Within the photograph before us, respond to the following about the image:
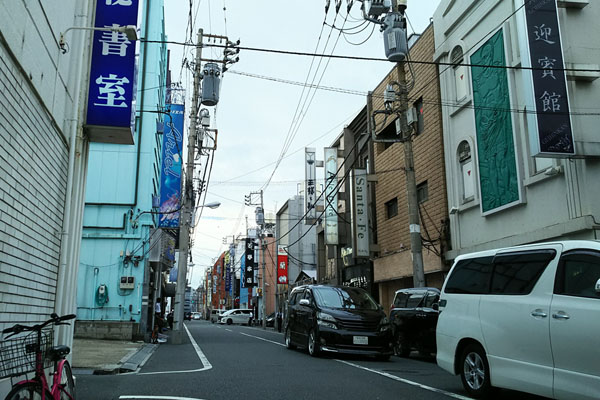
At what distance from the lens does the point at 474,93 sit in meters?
16.8

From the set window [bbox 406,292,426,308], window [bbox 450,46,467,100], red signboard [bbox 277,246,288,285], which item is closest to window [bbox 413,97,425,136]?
window [bbox 450,46,467,100]

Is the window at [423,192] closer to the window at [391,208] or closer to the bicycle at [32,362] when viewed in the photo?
the window at [391,208]

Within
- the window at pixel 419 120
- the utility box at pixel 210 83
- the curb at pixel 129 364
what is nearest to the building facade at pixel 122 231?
the utility box at pixel 210 83

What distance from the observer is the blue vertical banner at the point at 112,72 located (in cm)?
832

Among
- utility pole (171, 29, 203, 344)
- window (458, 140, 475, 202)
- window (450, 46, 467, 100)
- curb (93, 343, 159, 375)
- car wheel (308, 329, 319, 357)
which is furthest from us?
utility pole (171, 29, 203, 344)

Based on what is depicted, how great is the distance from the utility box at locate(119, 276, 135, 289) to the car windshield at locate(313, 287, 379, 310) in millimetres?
9644

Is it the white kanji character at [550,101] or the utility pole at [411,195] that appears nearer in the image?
the white kanji character at [550,101]

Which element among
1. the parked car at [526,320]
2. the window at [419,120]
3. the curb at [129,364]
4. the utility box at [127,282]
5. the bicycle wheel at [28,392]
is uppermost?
the window at [419,120]

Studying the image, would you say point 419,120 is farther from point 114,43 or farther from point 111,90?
point 111,90

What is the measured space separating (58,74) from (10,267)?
9.70 ft

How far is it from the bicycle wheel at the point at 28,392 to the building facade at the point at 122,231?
16572 millimetres

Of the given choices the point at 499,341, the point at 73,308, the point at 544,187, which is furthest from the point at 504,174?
the point at 73,308

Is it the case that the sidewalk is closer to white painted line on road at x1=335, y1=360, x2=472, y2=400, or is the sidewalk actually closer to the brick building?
white painted line on road at x1=335, y1=360, x2=472, y2=400

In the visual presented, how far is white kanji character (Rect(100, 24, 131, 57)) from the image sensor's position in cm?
851
